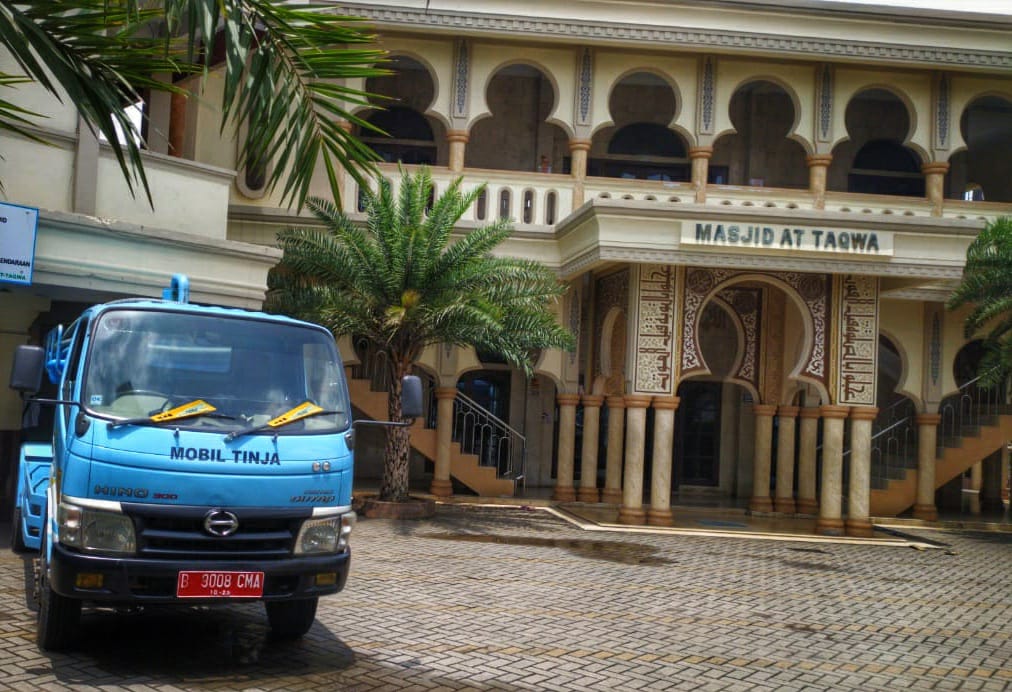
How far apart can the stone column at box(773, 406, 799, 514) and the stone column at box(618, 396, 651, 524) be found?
368 centimetres

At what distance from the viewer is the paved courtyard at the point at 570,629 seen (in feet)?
19.2

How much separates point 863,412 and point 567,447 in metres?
4.83

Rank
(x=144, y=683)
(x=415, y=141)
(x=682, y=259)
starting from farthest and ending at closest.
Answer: (x=415, y=141) → (x=682, y=259) → (x=144, y=683)

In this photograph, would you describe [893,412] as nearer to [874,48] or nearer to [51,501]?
[874,48]

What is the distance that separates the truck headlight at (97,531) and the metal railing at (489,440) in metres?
11.8

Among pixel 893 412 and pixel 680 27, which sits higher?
pixel 680 27

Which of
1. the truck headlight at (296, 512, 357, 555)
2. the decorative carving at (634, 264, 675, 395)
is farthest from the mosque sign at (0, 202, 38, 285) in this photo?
the decorative carving at (634, 264, 675, 395)

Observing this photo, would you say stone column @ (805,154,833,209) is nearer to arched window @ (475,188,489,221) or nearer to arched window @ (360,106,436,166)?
arched window @ (475,188,489,221)

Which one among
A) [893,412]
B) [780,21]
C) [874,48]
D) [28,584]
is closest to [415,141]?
[780,21]

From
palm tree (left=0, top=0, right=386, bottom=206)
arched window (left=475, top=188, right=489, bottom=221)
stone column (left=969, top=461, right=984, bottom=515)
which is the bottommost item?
stone column (left=969, top=461, right=984, bottom=515)

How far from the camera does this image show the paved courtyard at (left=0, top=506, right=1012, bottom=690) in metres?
5.85

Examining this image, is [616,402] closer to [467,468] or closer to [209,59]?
[467,468]

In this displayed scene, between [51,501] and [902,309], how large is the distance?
14709 mm

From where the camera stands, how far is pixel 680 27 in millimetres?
16688
